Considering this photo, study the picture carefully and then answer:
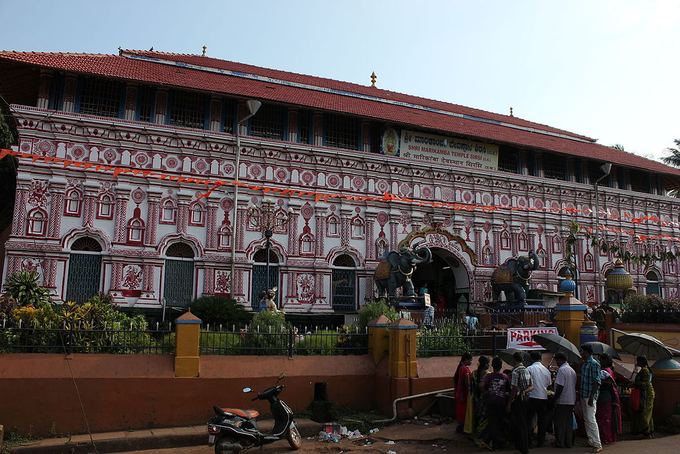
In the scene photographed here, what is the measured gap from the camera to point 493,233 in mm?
24422

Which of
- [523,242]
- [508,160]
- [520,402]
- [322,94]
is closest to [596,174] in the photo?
[508,160]

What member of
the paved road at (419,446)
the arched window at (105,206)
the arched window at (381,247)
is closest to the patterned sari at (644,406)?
the paved road at (419,446)

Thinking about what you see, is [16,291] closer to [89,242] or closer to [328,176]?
[89,242]

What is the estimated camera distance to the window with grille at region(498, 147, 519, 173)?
25270 mm

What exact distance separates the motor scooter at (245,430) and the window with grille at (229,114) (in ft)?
44.4

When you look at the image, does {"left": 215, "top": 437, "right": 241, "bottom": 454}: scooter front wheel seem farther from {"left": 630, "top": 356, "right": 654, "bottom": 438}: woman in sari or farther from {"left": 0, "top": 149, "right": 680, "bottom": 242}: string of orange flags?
{"left": 0, "top": 149, "right": 680, "bottom": 242}: string of orange flags

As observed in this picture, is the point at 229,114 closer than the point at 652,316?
No

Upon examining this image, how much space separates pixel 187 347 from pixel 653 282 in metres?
26.1

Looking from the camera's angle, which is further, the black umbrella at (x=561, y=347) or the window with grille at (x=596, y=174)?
the window with grille at (x=596, y=174)

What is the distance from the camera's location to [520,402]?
8.52m

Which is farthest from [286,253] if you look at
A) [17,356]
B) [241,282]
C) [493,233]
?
[17,356]

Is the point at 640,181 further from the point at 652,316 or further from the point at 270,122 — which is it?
the point at 270,122

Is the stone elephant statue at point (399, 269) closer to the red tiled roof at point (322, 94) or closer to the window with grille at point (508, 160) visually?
the red tiled roof at point (322, 94)

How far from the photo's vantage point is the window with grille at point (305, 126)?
21547 mm
